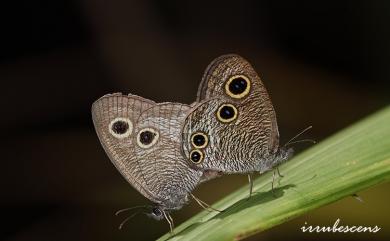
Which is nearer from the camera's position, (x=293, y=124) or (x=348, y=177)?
(x=348, y=177)

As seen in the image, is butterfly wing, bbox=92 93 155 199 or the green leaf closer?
the green leaf

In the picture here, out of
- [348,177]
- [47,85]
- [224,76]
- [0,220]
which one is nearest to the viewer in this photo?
[348,177]

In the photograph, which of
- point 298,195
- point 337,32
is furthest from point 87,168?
point 298,195

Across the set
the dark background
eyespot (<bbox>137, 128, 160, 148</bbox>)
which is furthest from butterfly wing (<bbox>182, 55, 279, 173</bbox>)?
the dark background

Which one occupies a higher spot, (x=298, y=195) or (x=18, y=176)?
(x=18, y=176)

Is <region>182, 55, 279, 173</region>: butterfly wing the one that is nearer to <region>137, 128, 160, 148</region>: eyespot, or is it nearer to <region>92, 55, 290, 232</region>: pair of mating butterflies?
<region>92, 55, 290, 232</region>: pair of mating butterflies

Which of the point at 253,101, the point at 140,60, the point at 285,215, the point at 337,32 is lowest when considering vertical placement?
the point at 285,215

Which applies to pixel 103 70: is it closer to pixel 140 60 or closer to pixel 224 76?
pixel 140 60

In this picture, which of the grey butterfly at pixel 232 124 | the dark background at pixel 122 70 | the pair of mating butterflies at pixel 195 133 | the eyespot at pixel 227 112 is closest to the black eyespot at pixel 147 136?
the pair of mating butterflies at pixel 195 133
